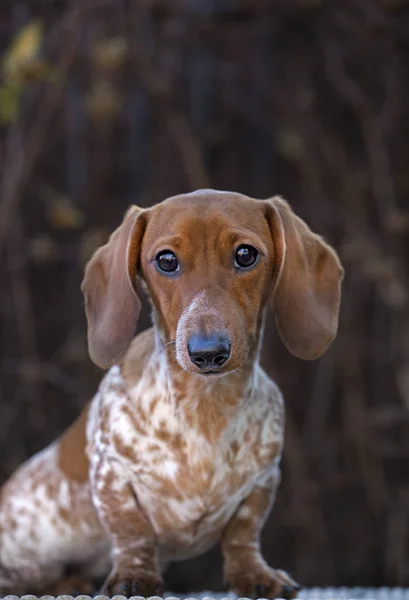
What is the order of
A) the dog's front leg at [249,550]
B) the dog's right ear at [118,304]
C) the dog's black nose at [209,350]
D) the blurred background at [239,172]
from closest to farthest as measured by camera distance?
the dog's black nose at [209,350], the dog's right ear at [118,304], the dog's front leg at [249,550], the blurred background at [239,172]

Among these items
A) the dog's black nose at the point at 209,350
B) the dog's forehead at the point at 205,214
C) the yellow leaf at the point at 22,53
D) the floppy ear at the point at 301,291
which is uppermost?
the yellow leaf at the point at 22,53

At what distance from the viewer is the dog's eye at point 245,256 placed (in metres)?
1.88

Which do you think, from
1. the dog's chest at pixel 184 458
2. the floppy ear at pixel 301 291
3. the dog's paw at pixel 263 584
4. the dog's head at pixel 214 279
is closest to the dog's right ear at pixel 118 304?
the dog's head at pixel 214 279

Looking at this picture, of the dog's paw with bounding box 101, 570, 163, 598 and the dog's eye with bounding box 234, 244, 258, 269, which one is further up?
the dog's eye with bounding box 234, 244, 258, 269

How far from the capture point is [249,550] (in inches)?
83.8

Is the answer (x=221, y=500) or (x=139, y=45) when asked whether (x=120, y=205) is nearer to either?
(x=139, y=45)

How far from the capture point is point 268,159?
3.99m

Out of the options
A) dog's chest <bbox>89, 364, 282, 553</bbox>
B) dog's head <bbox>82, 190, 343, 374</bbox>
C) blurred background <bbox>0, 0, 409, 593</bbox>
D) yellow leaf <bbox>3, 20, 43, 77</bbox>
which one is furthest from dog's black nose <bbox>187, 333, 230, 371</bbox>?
blurred background <bbox>0, 0, 409, 593</bbox>

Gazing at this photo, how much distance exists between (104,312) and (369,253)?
218 centimetres

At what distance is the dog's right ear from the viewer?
6.44ft

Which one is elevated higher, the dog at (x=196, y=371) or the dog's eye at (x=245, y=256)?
the dog's eye at (x=245, y=256)

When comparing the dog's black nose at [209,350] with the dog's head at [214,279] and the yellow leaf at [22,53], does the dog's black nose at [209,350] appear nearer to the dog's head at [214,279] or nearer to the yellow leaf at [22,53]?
the dog's head at [214,279]

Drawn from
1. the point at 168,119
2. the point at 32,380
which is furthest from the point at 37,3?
the point at 32,380

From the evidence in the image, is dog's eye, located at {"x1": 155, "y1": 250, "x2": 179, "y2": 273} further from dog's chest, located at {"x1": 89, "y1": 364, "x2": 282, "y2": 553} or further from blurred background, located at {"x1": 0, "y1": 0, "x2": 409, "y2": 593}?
blurred background, located at {"x1": 0, "y1": 0, "x2": 409, "y2": 593}
